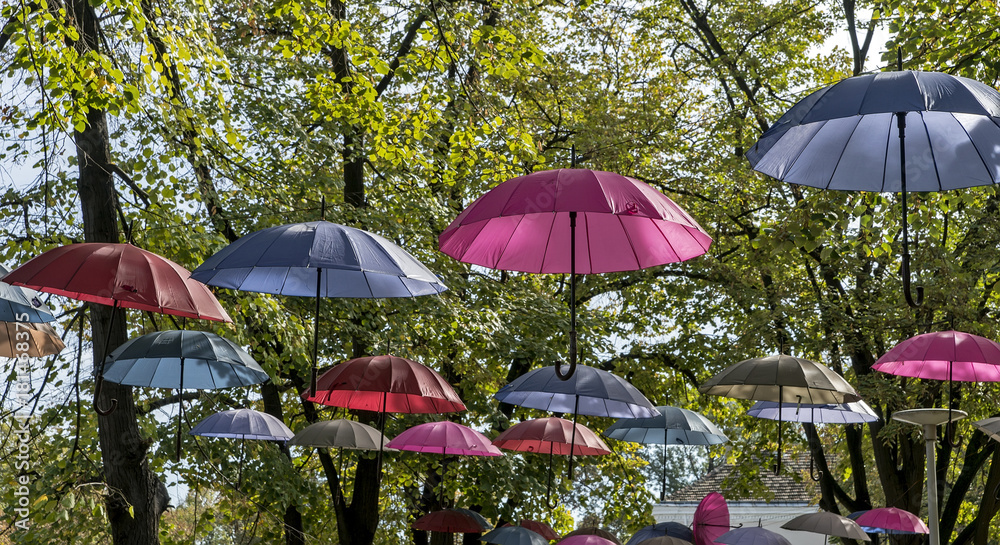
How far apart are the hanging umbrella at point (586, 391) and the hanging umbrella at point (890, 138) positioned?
10.9 ft

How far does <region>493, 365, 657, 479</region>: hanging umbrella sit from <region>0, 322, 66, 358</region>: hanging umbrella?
144 inches

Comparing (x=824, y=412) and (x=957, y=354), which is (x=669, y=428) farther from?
(x=957, y=354)

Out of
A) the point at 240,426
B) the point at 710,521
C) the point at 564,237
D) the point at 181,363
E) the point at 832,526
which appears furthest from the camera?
the point at 832,526

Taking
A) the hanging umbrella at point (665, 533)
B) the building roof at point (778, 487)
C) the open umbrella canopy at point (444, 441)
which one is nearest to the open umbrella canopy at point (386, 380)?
the open umbrella canopy at point (444, 441)

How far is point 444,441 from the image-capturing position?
31.3ft

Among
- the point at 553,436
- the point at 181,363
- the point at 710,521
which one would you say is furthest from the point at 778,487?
the point at 181,363

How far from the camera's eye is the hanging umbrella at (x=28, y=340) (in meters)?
5.45

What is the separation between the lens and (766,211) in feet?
53.0

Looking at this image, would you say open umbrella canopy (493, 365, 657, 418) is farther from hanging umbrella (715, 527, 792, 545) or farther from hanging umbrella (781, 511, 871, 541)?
hanging umbrella (781, 511, 871, 541)

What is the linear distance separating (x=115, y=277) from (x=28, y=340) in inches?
63.3

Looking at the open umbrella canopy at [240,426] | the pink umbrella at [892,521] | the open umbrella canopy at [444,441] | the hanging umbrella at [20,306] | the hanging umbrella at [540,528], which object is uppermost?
the hanging umbrella at [20,306]

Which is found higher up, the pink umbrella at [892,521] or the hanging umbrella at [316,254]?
the hanging umbrella at [316,254]

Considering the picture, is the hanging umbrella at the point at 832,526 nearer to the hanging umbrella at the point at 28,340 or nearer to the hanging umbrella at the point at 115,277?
the hanging umbrella at the point at 115,277

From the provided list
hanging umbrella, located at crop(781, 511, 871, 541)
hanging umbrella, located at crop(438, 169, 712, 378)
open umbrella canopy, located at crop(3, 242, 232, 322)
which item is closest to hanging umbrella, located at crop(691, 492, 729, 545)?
hanging umbrella, located at crop(781, 511, 871, 541)
